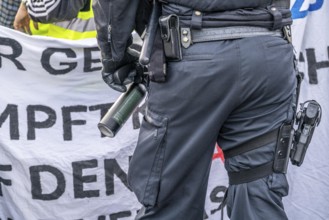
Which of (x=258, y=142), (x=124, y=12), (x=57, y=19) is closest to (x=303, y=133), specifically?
(x=258, y=142)

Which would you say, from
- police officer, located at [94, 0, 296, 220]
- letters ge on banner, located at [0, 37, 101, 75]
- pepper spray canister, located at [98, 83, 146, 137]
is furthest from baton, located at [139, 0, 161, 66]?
letters ge on banner, located at [0, 37, 101, 75]

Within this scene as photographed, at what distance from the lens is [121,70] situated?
2.49m

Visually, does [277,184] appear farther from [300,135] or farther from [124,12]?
[124,12]

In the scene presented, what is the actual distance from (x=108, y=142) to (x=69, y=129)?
0.22 metres

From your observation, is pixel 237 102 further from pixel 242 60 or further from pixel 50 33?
pixel 50 33

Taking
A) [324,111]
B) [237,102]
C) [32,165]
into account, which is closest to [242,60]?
[237,102]

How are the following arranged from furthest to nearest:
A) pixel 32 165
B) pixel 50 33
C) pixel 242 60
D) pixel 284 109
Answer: pixel 50 33, pixel 32 165, pixel 284 109, pixel 242 60

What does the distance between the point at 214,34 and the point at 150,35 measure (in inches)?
9.6

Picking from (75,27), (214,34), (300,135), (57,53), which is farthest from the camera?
(75,27)

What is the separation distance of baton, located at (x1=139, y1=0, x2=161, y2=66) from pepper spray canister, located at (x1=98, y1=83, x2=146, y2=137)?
12.3 inches

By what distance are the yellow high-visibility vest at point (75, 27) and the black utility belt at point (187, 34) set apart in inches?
50.4

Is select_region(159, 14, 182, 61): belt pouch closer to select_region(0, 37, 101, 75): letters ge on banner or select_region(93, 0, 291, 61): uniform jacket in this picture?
select_region(93, 0, 291, 61): uniform jacket

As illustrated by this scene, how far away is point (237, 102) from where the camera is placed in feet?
7.30

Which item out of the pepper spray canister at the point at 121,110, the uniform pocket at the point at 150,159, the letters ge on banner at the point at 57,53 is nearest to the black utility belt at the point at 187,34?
the uniform pocket at the point at 150,159
